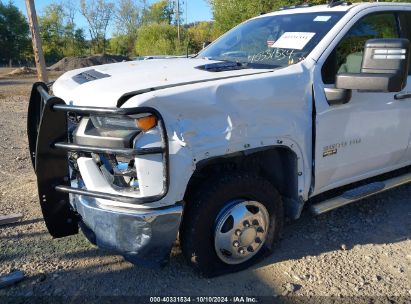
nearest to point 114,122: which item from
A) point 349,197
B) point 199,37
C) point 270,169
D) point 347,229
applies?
point 270,169

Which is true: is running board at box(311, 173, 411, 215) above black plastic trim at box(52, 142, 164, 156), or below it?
below

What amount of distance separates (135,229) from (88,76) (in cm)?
131

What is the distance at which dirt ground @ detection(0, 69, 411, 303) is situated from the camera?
297cm

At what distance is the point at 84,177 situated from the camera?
9.20 feet

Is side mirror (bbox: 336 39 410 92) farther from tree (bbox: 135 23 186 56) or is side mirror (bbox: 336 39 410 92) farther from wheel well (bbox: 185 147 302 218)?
tree (bbox: 135 23 186 56)

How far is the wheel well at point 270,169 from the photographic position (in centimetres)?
296

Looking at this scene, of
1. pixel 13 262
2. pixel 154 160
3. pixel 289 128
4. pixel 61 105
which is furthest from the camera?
pixel 13 262

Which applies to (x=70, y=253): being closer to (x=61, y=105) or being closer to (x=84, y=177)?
(x=84, y=177)

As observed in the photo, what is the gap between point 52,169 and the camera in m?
2.88

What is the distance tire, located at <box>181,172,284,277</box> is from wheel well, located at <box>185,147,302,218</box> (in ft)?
0.28

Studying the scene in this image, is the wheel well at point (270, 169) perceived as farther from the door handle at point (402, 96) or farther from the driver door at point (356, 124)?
the door handle at point (402, 96)

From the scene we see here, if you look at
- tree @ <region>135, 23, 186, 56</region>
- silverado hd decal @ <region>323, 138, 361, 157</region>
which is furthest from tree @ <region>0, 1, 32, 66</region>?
silverado hd decal @ <region>323, 138, 361, 157</region>

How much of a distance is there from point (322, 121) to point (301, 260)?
3.64 feet

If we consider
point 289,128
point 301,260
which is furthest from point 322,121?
point 301,260
